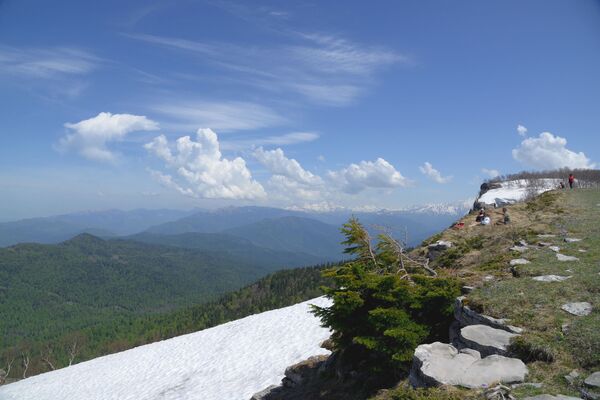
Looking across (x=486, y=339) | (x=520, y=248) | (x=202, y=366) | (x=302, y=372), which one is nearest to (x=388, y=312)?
(x=486, y=339)

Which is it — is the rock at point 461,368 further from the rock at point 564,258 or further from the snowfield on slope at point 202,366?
the snowfield on slope at point 202,366

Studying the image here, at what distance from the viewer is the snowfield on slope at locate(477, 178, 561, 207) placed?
4590 cm

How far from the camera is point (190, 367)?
2973 centimetres

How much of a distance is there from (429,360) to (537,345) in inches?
89.9

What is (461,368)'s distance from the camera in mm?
8039

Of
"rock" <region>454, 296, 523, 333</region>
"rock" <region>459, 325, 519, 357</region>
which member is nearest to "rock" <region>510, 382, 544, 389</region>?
"rock" <region>459, 325, 519, 357</region>

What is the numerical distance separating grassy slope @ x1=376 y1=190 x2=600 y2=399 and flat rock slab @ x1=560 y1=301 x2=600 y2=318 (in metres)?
0.13

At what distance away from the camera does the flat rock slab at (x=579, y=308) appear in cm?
887

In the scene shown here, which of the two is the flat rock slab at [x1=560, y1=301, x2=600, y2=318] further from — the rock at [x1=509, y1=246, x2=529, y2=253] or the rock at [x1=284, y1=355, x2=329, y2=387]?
the rock at [x1=284, y1=355, x2=329, y2=387]

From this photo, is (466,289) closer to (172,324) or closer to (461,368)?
(461,368)

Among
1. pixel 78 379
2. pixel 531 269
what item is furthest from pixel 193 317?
pixel 531 269

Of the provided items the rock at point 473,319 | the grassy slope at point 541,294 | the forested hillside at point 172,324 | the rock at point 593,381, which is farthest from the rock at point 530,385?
the forested hillside at point 172,324

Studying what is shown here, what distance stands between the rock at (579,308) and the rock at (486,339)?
5.62 ft

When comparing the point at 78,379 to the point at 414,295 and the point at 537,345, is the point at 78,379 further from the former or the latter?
the point at 537,345
